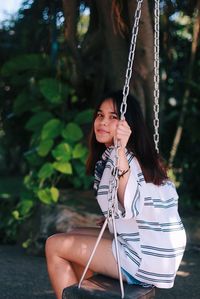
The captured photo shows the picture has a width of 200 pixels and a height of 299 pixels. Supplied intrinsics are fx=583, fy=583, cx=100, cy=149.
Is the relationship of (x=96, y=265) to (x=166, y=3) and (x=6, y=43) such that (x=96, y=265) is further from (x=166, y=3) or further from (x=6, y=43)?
(x=6, y=43)

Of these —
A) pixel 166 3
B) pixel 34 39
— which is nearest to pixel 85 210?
pixel 166 3

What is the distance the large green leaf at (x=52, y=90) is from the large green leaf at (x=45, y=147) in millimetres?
458

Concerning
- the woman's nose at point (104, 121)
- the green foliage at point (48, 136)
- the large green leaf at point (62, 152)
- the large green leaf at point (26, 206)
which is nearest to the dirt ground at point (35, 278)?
the large green leaf at point (26, 206)

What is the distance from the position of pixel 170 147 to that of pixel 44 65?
2.04 m

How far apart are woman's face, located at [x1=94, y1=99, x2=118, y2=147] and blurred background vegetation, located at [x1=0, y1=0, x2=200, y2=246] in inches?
59.8

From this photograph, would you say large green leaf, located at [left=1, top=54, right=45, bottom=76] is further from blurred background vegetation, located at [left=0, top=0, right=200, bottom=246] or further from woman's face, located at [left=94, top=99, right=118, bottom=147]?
woman's face, located at [left=94, top=99, right=118, bottom=147]

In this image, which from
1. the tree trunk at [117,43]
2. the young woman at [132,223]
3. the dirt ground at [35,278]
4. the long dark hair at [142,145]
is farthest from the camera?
the tree trunk at [117,43]

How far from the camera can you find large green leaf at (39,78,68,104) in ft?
19.8

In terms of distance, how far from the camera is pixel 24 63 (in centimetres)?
645

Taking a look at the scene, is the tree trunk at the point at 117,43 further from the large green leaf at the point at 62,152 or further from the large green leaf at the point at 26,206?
the large green leaf at the point at 26,206

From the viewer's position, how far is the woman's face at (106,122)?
3084mm

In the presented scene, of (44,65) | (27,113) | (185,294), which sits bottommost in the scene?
(185,294)

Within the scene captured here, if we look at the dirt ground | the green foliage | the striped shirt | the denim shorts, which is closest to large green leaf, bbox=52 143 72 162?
the green foliage

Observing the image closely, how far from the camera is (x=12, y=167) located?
12.8 metres
